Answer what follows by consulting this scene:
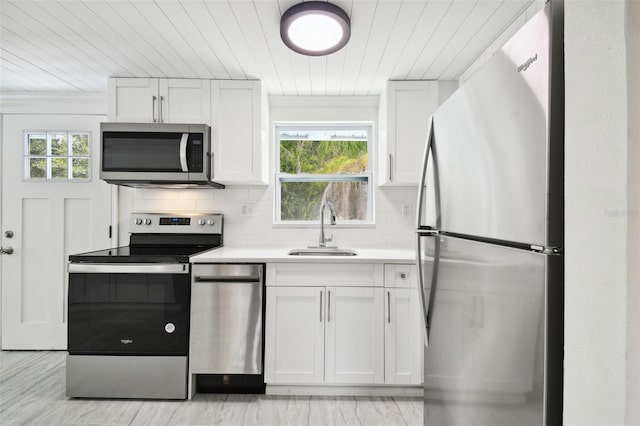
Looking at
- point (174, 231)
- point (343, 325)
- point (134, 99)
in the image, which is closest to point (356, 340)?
point (343, 325)

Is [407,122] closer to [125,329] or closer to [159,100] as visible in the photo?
[159,100]

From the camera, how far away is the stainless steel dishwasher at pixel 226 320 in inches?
87.6

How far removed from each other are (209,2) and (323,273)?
161 cm

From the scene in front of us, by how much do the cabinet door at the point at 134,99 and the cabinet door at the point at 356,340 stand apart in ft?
6.06

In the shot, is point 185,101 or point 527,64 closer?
point 527,64

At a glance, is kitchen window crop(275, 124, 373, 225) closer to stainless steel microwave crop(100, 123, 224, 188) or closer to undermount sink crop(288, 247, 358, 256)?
undermount sink crop(288, 247, 358, 256)

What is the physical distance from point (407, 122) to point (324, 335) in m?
1.63

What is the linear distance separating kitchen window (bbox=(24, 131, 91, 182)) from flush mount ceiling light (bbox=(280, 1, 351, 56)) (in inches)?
86.2

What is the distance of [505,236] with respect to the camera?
0.88 metres

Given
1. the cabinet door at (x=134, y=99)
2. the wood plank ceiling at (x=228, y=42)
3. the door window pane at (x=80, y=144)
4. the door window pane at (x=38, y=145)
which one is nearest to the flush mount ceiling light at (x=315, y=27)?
the wood plank ceiling at (x=228, y=42)

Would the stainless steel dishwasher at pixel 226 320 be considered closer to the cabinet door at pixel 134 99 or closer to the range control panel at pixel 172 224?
the range control panel at pixel 172 224

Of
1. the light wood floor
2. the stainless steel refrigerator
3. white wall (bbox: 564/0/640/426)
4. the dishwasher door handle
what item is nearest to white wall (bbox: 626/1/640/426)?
white wall (bbox: 564/0/640/426)

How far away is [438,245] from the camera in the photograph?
131cm

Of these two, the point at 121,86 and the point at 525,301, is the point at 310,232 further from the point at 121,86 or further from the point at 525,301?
the point at 525,301
